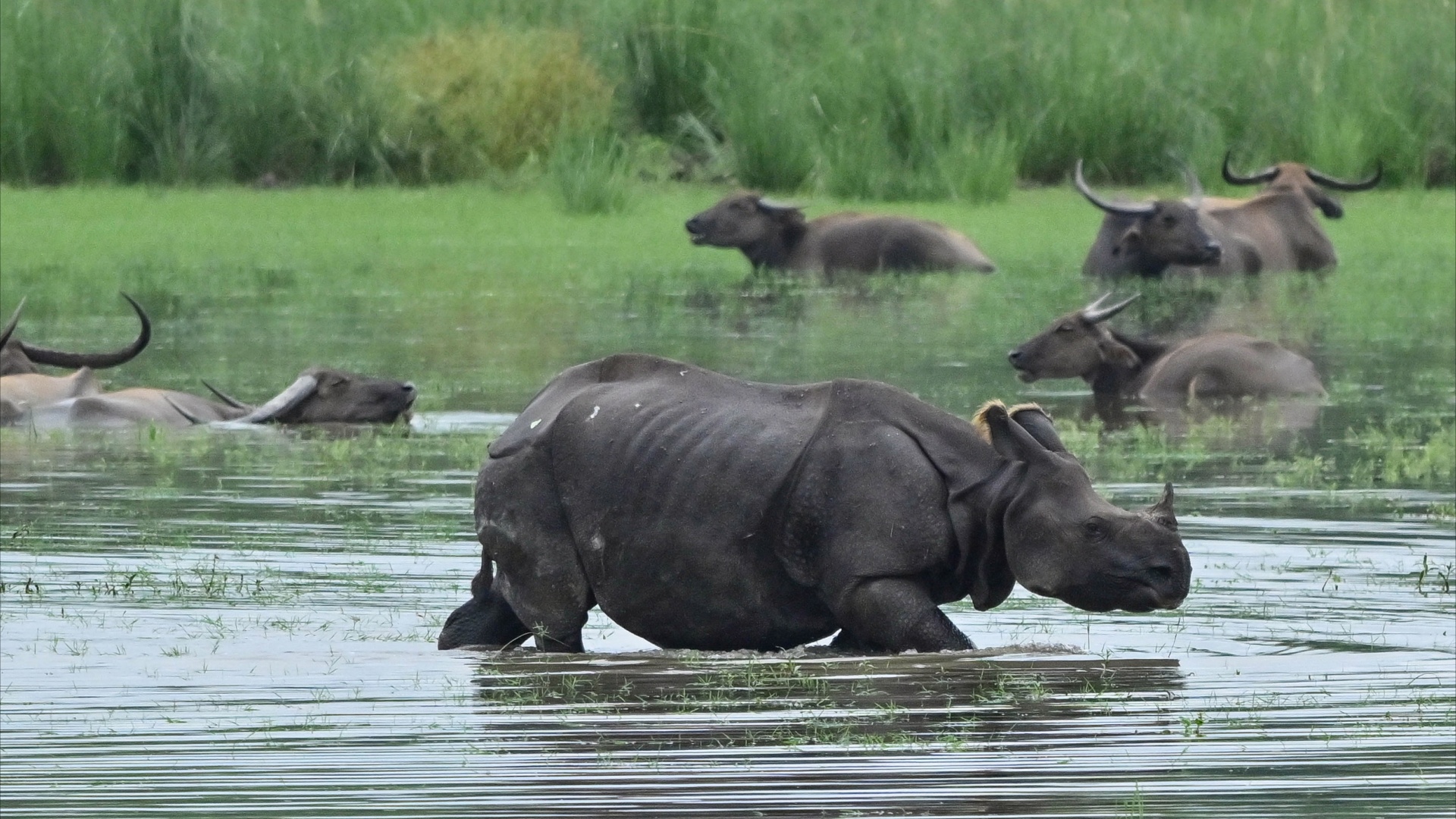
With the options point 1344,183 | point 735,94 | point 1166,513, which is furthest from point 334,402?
point 735,94

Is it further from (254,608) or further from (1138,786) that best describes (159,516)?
(1138,786)

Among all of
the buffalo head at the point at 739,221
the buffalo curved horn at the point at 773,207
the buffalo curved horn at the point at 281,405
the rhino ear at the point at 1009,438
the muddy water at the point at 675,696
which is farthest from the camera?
the buffalo head at the point at 739,221

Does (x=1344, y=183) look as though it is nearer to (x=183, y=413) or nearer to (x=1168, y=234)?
(x=1168, y=234)

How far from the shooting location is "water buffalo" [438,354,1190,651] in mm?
7727

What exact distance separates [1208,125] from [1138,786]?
24.6 meters

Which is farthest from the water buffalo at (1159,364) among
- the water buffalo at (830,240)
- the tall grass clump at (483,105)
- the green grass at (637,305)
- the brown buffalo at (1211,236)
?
the tall grass clump at (483,105)

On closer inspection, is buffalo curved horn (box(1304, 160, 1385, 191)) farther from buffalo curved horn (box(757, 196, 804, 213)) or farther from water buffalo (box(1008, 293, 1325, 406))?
water buffalo (box(1008, 293, 1325, 406))

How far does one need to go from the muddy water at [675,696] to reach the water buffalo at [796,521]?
148mm

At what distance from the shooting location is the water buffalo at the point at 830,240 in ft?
79.5

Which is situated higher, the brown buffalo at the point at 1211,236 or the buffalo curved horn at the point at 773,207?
the brown buffalo at the point at 1211,236

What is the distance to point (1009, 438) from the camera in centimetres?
786

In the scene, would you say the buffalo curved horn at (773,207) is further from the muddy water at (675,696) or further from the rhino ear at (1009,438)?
the rhino ear at (1009,438)

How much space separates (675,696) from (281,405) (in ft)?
26.1

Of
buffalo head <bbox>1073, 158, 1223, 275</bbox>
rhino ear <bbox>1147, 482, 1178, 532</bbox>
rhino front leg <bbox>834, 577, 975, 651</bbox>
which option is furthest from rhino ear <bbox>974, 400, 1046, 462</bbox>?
buffalo head <bbox>1073, 158, 1223, 275</bbox>
